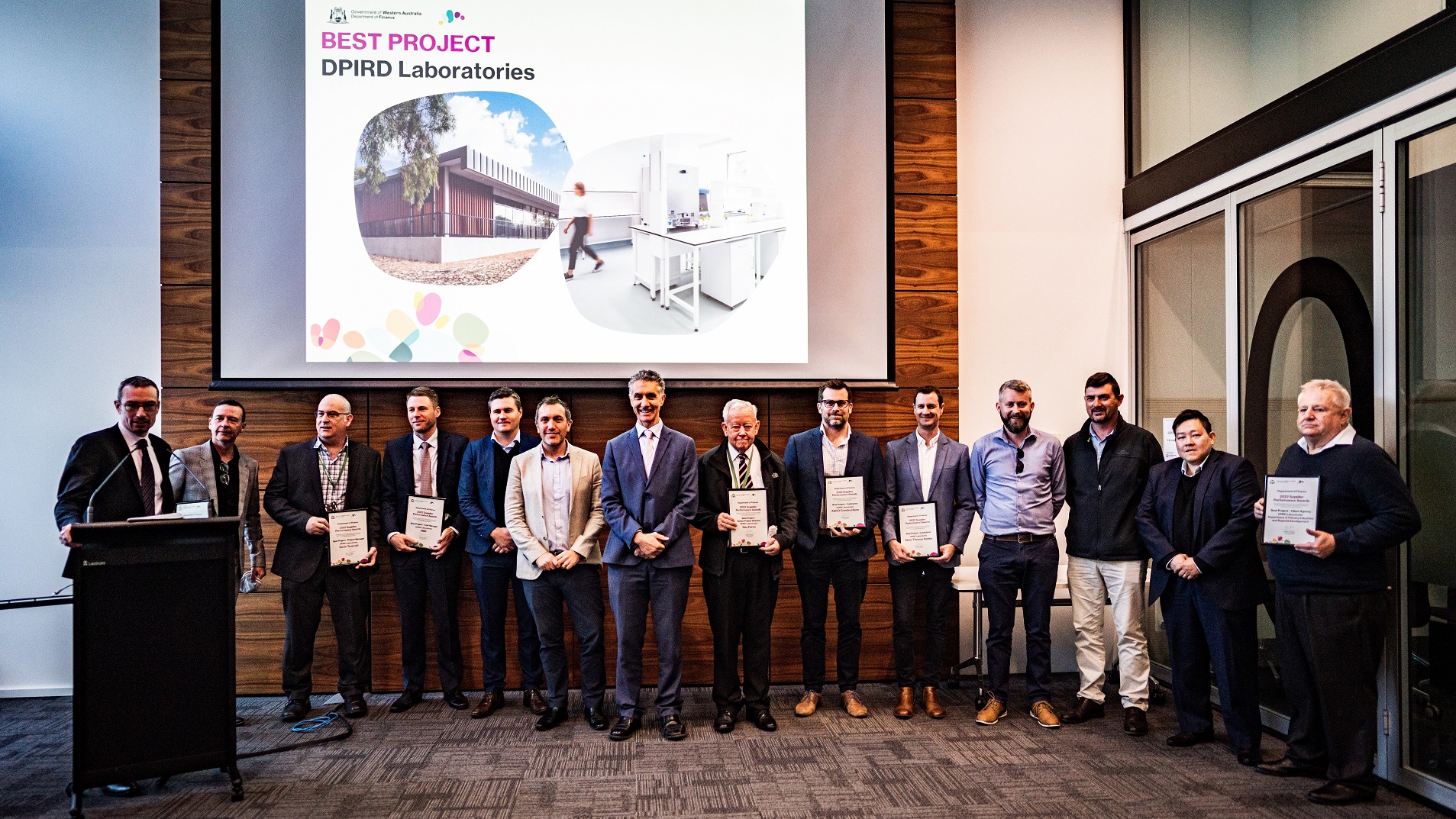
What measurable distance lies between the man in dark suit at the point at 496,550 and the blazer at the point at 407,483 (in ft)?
0.28

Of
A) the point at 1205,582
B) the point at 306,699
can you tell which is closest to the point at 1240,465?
the point at 1205,582

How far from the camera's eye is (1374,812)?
3.32 metres

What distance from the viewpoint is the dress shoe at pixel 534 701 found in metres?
4.62

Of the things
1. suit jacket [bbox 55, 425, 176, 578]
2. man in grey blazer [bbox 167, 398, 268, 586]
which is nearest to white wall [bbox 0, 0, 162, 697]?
man in grey blazer [bbox 167, 398, 268, 586]

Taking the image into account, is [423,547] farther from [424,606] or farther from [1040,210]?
[1040,210]

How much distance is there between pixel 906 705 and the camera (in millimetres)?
4520

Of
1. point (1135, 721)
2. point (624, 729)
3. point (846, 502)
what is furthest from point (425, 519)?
point (1135, 721)

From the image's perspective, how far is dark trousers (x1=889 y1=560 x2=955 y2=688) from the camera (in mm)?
4531

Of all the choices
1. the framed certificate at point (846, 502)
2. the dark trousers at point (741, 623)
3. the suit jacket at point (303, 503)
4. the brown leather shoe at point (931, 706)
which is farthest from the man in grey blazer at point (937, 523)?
the suit jacket at point (303, 503)

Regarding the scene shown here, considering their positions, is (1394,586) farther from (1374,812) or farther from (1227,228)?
(1227,228)

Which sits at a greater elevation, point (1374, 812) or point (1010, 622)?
point (1010, 622)

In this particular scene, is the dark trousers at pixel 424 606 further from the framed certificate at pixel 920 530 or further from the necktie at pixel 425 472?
the framed certificate at pixel 920 530

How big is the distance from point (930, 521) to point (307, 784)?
3.10 meters

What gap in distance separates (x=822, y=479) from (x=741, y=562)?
1.97 ft
